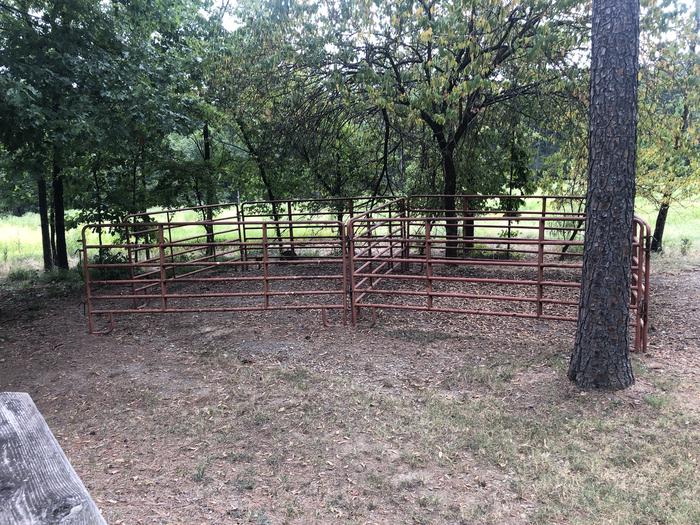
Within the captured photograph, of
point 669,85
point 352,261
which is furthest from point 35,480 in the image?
point 669,85

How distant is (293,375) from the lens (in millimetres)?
5367

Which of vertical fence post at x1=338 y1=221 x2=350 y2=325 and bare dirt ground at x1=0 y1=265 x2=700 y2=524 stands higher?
vertical fence post at x1=338 y1=221 x2=350 y2=325

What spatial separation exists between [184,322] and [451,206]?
604cm

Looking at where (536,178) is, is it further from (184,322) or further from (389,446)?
(389,446)

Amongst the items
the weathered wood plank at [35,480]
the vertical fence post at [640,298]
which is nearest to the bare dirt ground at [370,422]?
the vertical fence post at [640,298]

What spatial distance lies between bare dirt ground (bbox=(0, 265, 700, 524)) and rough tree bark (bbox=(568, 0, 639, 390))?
1.03 feet

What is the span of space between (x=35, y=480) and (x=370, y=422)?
136 inches

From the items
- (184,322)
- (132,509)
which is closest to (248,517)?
(132,509)

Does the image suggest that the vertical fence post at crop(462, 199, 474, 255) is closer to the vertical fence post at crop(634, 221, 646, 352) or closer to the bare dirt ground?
the bare dirt ground

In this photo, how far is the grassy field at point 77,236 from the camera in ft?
43.1

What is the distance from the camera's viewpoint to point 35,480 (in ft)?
3.71

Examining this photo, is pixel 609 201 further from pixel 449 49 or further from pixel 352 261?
pixel 449 49

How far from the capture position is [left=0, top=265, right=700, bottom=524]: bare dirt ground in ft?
10.9

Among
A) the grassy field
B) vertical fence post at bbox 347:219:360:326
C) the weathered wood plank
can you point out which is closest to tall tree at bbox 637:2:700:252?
the grassy field
